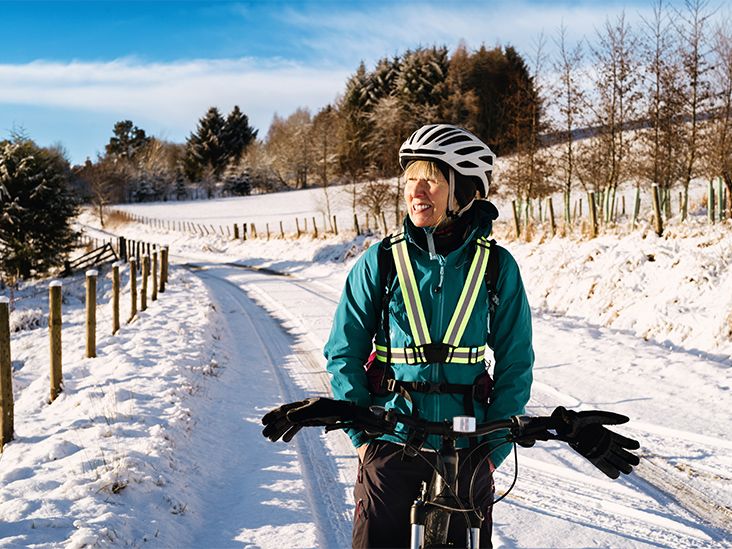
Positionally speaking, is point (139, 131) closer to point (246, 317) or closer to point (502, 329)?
point (246, 317)

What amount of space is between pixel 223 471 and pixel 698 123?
15121 mm

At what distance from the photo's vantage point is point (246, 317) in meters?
13.0

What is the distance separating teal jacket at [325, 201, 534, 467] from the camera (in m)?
2.27

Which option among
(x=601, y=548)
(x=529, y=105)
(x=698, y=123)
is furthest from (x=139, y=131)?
(x=601, y=548)

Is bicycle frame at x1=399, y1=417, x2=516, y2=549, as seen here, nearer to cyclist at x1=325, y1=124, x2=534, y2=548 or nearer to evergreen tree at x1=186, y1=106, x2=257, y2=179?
cyclist at x1=325, y1=124, x2=534, y2=548

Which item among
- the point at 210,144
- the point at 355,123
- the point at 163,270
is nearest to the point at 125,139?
the point at 210,144

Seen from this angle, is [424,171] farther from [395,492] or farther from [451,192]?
[395,492]

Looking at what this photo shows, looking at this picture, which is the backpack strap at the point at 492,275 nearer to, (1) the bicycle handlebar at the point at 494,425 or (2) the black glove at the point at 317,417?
(1) the bicycle handlebar at the point at 494,425

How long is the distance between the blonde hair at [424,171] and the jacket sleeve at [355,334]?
0.34 m

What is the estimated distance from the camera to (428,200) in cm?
237

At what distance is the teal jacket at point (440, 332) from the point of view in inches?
89.4

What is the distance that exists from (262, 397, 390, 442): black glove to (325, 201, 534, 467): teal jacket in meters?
0.18

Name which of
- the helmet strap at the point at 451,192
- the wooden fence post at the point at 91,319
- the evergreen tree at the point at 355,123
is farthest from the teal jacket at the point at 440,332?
the evergreen tree at the point at 355,123

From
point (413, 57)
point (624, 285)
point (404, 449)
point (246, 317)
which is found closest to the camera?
point (404, 449)
